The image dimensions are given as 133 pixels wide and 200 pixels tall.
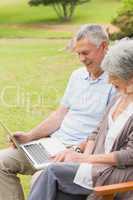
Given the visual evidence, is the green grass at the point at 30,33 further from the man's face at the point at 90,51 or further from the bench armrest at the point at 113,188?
the bench armrest at the point at 113,188

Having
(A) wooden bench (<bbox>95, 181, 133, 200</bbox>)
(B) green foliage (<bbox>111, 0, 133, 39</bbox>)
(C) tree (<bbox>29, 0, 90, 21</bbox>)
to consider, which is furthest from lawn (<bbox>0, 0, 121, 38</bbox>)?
(A) wooden bench (<bbox>95, 181, 133, 200</bbox>)

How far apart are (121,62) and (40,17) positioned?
698 inches

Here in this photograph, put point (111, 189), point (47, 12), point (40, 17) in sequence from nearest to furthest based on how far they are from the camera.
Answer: point (111, 189), point (40, 17), point (47, 12)

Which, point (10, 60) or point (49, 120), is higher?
point (49, 120)

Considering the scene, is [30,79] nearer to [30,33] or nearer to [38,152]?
[38,152]

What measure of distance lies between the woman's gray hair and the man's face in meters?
0.55

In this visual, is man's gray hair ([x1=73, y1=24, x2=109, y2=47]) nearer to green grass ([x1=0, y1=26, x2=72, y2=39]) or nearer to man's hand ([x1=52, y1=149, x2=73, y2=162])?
man's hand ([x1=52, y1=149, x2=73, y2=162])

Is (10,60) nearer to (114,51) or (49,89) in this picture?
(49,89)

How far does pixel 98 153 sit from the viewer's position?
3.38 m

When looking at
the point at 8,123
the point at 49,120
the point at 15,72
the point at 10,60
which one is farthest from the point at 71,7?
the point at 49,120

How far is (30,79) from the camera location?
9.36 metres

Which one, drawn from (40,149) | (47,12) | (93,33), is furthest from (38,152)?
(47,12)

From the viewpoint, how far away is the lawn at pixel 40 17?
16453 millimetres

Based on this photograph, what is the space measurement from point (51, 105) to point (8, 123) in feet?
2.97
